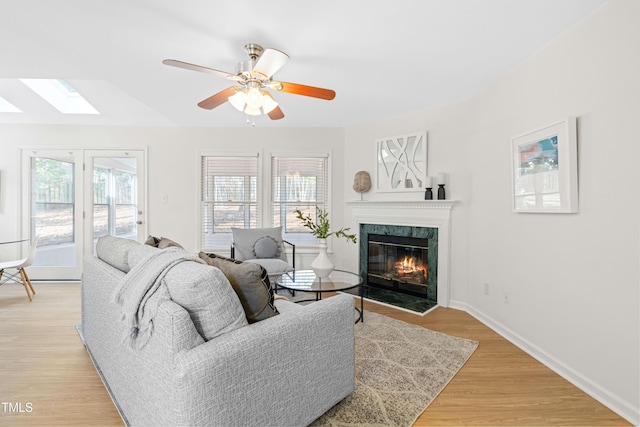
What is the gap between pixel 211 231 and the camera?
443 cm

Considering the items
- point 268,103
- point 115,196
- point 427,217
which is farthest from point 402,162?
point 115,196

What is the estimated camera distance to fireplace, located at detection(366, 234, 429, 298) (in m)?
3.69

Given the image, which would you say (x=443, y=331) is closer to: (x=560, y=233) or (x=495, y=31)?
(x=560, y=233)

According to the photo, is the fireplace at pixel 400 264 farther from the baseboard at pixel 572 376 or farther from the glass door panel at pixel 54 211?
the glass door panel at pixel 54 211

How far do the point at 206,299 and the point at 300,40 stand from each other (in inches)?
73.8

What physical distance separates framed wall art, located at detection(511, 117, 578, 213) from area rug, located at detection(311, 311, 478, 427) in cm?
124

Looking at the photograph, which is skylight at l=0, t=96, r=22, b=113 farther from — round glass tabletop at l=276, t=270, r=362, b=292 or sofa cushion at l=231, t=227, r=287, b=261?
round glass tabletop at l=276, t=270, r=362, b=292

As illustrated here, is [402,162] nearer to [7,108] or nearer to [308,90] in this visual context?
[308,90]

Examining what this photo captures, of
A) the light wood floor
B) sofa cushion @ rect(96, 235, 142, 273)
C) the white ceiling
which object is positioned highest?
the white ceiling

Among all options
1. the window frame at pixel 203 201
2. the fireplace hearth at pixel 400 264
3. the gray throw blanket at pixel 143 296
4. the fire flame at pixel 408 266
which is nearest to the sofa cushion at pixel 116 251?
the gray throw blanket at pixel 143 296

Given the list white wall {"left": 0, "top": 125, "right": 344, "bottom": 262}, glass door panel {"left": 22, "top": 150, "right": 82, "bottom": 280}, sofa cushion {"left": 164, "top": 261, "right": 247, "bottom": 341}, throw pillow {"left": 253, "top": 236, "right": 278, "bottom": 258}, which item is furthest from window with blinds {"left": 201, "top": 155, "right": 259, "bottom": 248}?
sofa cushion {"left": 164, "top": 261, "right": 247, "bottom": 341}

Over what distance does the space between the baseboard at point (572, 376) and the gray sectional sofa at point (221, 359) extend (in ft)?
4.97

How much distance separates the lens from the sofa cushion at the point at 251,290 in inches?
54.4

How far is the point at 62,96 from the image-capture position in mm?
3938
